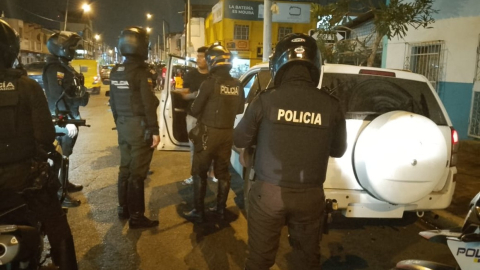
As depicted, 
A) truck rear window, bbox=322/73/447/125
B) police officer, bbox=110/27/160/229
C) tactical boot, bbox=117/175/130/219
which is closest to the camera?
truck rear window, bbox=322/73/447/125

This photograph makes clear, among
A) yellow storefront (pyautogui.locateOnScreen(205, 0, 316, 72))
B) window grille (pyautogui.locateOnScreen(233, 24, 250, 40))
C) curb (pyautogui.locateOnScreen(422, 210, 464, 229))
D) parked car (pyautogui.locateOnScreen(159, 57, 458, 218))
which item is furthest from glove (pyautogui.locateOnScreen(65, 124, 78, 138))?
window grille (pyautogui.locateOnScreen(233, 24, 250, 40))

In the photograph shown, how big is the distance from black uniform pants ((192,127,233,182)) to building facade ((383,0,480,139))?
6.07m

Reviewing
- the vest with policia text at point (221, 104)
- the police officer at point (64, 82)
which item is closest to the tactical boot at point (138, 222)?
the police officer at point (64, 82)

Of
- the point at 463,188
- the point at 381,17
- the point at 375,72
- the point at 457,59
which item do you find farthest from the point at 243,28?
the point at 375,72

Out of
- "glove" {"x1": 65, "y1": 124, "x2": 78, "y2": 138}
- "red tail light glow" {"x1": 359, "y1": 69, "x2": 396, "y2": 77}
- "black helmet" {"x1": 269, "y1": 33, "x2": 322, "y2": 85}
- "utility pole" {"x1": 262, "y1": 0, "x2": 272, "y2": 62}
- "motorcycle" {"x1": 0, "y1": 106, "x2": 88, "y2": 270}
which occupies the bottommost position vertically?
"motorcycle" {"x1": 0, "y1": 106, "x2": 88, "y2": 270}

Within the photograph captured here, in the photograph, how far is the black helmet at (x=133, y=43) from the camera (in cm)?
440

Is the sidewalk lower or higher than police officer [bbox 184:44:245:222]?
lower

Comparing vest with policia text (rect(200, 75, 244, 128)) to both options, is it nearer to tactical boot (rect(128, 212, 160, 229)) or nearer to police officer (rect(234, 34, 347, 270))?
tactical boot (rect(128, 212, 160, 229))

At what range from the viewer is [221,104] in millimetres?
4605

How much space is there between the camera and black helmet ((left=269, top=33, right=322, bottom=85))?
268cm

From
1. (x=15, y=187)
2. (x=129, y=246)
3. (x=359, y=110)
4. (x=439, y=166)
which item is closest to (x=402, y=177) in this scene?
(x=439, y=166)

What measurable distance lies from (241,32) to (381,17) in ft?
59.8

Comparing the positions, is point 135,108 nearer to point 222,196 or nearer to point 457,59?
point 222,196

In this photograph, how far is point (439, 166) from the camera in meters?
3.75
